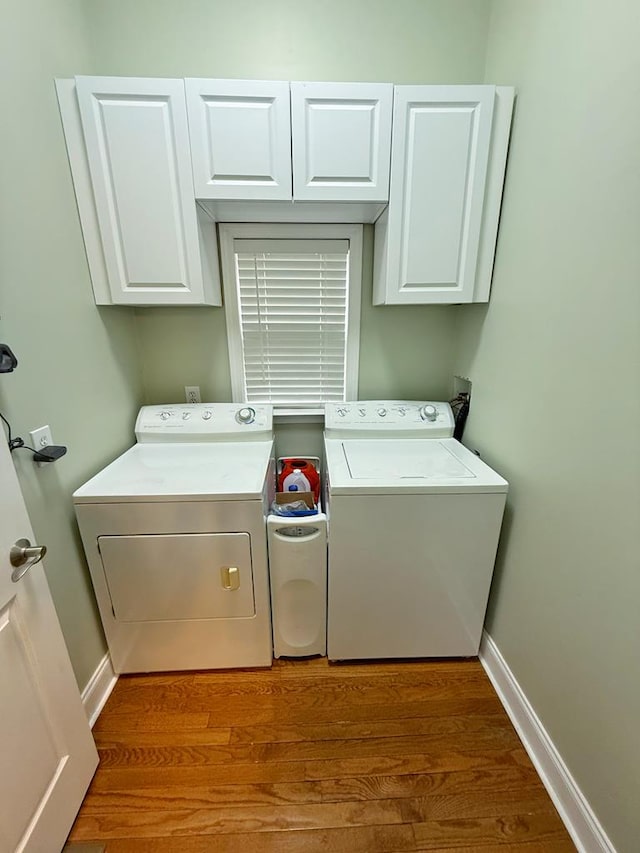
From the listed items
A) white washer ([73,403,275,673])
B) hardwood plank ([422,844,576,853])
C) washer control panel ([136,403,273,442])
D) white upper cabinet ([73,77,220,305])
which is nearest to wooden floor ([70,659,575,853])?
hardwood plank ([422,844,576,853])

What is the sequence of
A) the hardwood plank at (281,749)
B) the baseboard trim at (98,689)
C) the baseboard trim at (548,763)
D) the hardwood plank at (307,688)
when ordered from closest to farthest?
the baseboard trim at (548,763)
the hardwood plank at (281,749)
the baseboard trim at (98,689)
the hardwood plank at (307,688)

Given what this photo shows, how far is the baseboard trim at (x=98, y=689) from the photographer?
1.39m

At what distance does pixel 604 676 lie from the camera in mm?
993

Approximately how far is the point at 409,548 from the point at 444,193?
143 centimetres

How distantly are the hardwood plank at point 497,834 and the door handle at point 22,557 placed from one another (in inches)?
54.0

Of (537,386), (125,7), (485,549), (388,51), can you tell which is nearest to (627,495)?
(537,386)

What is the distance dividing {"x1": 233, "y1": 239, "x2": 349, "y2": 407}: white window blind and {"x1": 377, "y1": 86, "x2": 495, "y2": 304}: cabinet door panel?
1.37 feet

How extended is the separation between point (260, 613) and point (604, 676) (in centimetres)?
115

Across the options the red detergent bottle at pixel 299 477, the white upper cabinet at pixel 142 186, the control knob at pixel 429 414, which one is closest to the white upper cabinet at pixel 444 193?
the control knob at pixel 429 414

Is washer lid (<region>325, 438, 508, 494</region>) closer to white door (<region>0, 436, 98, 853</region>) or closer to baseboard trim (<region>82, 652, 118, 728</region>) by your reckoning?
white door (<region>0, 436, 98, 853</region>)

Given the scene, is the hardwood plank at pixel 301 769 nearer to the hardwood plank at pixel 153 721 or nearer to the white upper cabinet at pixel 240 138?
the hardwood plank at pixel 153 721

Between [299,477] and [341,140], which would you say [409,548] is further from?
[341,140]

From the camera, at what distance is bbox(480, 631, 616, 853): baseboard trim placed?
103cm

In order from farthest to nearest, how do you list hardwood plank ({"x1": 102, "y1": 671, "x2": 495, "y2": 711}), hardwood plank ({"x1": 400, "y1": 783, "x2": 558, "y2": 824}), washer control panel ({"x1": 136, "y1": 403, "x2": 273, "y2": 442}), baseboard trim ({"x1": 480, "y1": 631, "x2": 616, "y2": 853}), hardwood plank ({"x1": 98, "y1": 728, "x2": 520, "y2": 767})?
washer control panel ({"x1": 136, "y1": 403, "x2": 273, "y2": 442}), hardwood plank ({"x1": 102, "y1": 671, "x2": 495, "y2": 711}), hardwood plank ({"x1": 98, "y1": 728, "x2": 520, "y2": 767}), hardwood plank ({"x1": 400, "y1": 783, "x2": 558, "y2": 824}), baseboard trim ({"x1": 480, "y1": 631, "x2": 616, "y2": 853})
